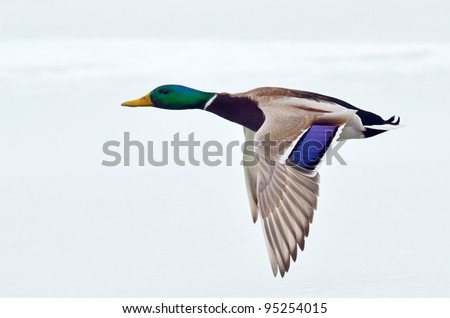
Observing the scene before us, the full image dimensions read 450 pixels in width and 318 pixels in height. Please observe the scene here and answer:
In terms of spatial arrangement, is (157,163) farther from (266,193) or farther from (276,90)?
(266,193)

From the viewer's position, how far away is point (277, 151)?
5.68 m

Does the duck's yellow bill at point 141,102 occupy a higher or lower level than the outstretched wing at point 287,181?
higher

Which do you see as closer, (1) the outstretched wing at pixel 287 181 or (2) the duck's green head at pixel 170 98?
(1) the outstretched wing at pixel 287 181

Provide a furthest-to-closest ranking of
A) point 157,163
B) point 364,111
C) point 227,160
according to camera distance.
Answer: point 157,163
point 227,160
point 364,111

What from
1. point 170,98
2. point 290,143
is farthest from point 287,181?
point 170,98

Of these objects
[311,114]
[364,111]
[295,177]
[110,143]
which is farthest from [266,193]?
[110,143]

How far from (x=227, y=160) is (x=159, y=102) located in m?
0.57

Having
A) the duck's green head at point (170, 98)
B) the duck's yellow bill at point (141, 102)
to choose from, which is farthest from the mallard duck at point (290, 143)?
the duck's yellow bill at point (141, 102)

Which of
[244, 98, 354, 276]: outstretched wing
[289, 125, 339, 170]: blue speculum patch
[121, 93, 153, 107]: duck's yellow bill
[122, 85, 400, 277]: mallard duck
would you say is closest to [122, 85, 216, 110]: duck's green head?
[121, 93, 153, 107]: duck's yellow bill

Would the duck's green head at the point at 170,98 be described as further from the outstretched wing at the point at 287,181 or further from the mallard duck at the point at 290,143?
the outstretched wing at the point at 287,181

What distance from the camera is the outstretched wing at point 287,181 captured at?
561cm

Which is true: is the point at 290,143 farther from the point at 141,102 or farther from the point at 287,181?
the point at 141,102

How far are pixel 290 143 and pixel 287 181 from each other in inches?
7.9
